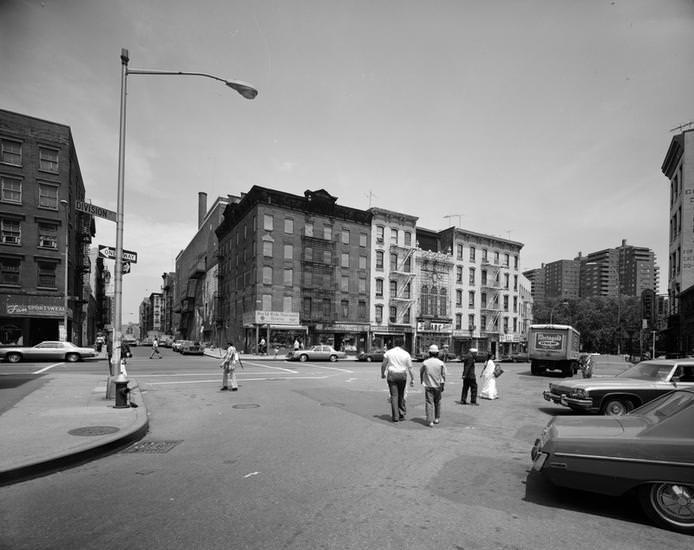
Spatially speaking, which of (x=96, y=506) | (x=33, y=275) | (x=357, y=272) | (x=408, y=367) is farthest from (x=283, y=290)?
(x=96, y=506)

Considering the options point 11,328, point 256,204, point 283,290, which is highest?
point 256,204

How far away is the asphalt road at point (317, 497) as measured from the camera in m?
3.98

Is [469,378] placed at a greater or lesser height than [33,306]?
lesser

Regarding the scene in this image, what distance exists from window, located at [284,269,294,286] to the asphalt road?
1375 inches

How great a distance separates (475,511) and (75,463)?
5501 mm

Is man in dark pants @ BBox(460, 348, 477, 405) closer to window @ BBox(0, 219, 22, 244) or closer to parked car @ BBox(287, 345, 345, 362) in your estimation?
parked car @ BBox(287, 345, 345, 362)

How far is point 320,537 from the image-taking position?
13.0ft

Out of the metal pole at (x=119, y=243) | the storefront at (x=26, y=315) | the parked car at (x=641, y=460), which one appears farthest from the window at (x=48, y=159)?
the parked car at (x=641, y=460)

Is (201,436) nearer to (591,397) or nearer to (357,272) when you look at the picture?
(591,397)

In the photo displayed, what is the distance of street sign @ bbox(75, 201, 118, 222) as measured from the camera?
10689 millimetres

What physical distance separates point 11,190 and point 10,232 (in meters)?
3.28

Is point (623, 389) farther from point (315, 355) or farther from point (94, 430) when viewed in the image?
point (315, 355)

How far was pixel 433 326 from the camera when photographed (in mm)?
52344

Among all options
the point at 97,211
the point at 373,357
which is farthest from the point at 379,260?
the point at 97,211
